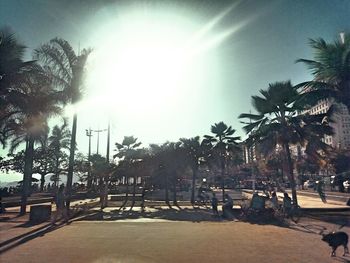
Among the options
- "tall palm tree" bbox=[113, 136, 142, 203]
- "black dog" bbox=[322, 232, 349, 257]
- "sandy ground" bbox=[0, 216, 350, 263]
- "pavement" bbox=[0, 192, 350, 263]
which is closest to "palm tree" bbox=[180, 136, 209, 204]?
"tall palm tree" bbox=[113, 136, 142, 203]

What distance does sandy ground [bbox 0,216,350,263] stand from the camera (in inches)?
325

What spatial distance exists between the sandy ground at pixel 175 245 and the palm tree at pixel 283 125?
7.44m

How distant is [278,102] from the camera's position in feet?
68.5

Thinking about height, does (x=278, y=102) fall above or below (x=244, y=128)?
above

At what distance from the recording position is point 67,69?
20406mm

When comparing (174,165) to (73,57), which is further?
(174,165)

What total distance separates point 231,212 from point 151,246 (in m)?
10.5

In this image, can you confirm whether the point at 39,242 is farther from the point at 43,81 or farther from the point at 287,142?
the point at 287,142

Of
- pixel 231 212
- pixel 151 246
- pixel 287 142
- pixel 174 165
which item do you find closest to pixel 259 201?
pixel 231 212

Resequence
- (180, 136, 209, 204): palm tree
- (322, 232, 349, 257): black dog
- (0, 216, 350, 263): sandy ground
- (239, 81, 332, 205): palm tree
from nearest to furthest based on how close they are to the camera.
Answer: (0, 216, 350, 263): sandy ground < (322, 232, 349, 257): black dog < (239, 81, 332, 205): palm tree < (180, 136, 209, 204): palm tree

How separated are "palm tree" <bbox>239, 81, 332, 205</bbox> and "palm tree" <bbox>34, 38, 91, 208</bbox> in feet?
37.5

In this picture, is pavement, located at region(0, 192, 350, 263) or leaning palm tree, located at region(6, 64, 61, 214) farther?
leaning palm tree, located at region(6, 64, 61, 214)

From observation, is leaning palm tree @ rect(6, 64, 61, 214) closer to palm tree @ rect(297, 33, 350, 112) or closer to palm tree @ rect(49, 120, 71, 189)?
palm tree @ rect(297, 33, 350, 112)

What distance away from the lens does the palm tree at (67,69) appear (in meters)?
19.7
